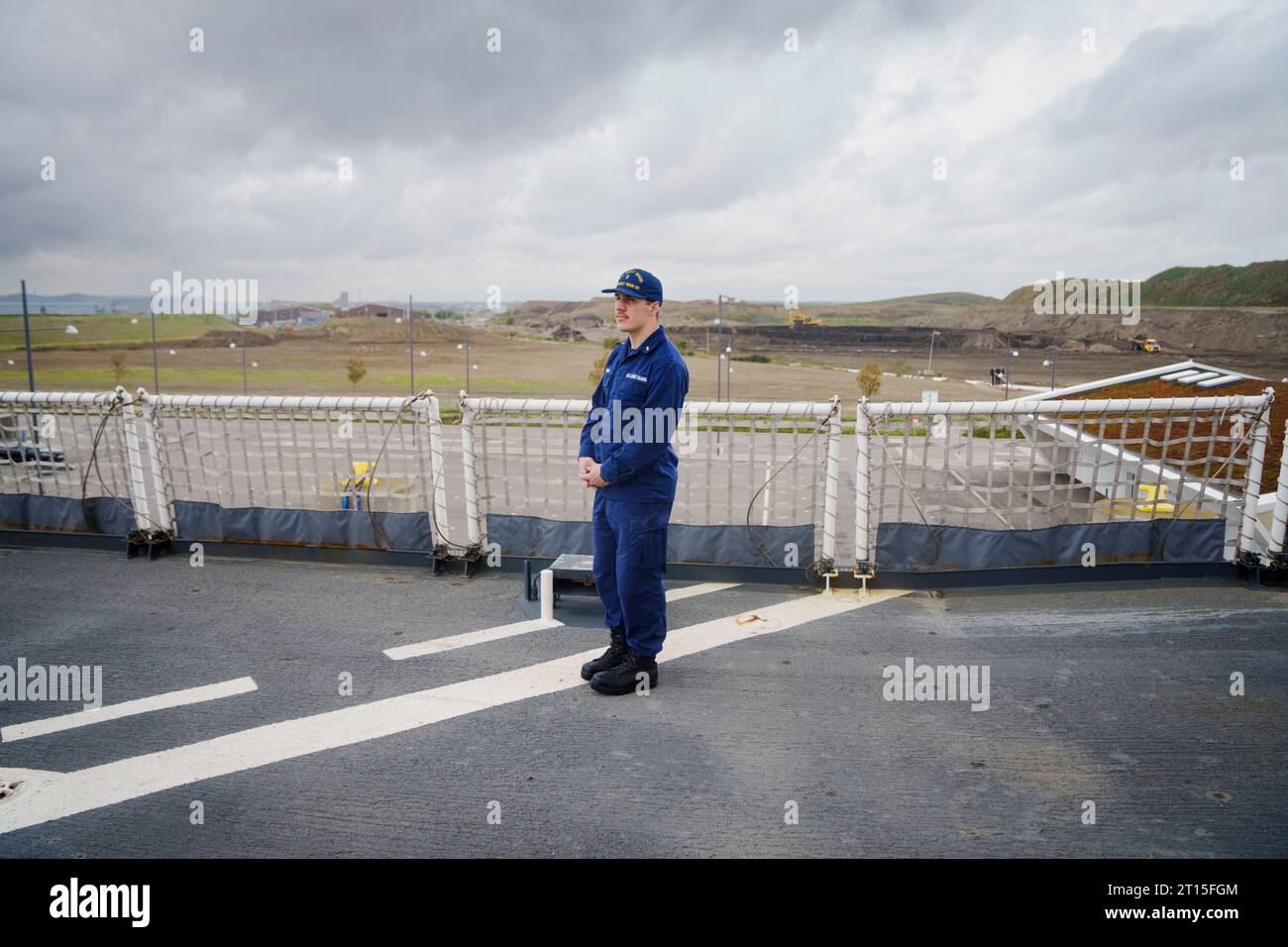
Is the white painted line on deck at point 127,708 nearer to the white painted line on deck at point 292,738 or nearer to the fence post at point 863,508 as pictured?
the white painted line on deck at point 292,738

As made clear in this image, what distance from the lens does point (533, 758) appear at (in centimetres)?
336

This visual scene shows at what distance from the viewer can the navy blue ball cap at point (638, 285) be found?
394 centimetres

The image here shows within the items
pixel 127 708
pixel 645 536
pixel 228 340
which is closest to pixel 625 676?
pixel 645 536

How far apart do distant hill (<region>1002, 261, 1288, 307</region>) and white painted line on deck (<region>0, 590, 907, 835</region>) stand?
3966cm

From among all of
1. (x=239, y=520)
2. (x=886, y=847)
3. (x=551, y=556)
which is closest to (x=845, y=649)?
(x=886, y=847)

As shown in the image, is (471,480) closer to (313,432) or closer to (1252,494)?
(313,432)

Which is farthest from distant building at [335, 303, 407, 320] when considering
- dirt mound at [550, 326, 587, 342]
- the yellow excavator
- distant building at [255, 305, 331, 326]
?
the yellow excavator

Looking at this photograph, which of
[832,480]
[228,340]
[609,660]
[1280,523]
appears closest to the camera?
[609,660]

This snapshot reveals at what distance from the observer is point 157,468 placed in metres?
6.41

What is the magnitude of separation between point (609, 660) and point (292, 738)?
1.54 meters

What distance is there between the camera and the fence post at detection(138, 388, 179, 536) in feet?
20.7

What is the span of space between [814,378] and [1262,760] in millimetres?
32614

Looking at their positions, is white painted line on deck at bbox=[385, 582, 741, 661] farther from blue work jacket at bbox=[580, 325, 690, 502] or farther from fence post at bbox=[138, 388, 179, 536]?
fence post at bbox=[138, 388, 179, 536]

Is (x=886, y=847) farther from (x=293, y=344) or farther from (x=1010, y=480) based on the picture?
(x=293, y=344)
